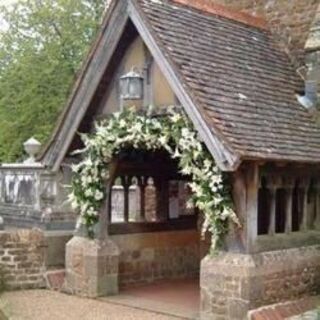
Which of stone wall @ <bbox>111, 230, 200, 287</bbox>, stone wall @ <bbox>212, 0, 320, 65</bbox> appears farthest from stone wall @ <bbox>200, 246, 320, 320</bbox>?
stone wall @ <bbox>212, 0, 320, 65</bbox>

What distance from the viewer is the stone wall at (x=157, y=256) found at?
12062 millimetres

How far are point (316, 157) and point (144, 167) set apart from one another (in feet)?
13.0

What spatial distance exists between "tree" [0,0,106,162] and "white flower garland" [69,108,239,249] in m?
14.9

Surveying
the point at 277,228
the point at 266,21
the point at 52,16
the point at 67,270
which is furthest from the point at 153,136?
the point at 52,16

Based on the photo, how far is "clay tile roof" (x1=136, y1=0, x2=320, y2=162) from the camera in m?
8.98

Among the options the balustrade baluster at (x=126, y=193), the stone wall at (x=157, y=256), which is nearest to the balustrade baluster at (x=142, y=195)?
the balustrade baluster at (x=126, y=193)

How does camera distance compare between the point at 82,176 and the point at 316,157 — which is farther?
the point at 82,176

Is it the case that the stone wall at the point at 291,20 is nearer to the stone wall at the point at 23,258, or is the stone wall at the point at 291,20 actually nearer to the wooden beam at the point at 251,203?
the wooden beam at the point at 251,203

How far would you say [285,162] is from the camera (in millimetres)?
9250

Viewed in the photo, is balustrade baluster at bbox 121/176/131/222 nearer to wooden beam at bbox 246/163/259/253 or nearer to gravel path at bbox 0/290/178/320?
gravel path at bbox 0/290/178/320

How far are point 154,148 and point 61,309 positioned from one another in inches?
111

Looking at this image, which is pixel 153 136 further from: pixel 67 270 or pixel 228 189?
pixel 67 270

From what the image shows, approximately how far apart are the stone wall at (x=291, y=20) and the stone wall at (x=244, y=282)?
4224mm

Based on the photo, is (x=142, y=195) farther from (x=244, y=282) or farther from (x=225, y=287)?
(x=244, y=282)
